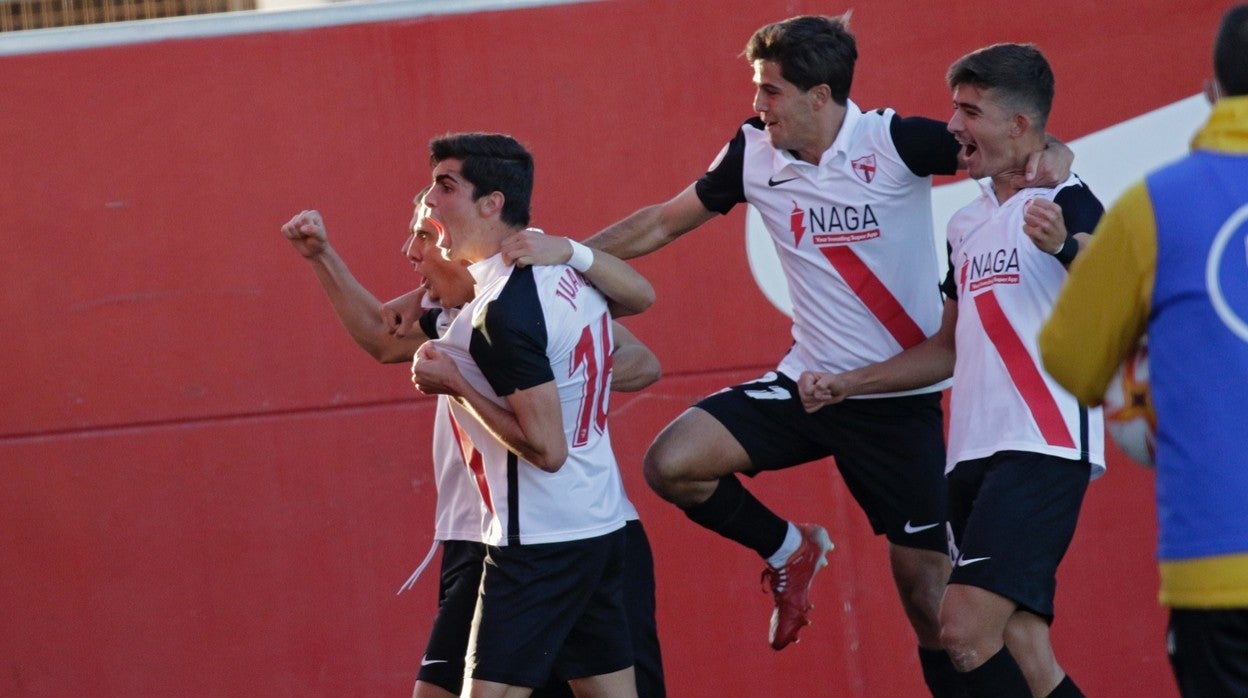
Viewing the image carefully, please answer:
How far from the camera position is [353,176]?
5582 millimetres

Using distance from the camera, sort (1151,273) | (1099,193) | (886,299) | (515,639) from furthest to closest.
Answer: (1099,193), (886,299), (515,639), (1151,273)

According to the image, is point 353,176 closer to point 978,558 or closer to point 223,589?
point 223,589

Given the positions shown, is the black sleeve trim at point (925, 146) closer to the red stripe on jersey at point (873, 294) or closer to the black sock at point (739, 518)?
the red stripe on jersey at point (873, 294)

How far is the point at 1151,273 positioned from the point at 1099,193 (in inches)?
124

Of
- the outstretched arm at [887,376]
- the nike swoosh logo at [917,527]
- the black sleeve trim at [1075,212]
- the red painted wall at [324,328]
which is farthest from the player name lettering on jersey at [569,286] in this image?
the red painted wall at [324,328]

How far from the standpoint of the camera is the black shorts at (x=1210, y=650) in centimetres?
255

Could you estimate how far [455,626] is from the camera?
4.08 meters

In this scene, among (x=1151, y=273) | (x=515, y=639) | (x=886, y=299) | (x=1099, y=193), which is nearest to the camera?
(x=1151, y=273)

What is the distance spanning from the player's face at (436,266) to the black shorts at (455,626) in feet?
2.10

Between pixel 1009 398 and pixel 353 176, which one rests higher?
pixel 353 176

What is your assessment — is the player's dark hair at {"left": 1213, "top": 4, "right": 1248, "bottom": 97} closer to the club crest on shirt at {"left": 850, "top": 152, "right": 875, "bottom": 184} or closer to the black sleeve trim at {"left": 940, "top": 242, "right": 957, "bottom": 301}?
the black sleeve trim at {"left": 940, "top": 242, "right": 957, "bottom": 301}

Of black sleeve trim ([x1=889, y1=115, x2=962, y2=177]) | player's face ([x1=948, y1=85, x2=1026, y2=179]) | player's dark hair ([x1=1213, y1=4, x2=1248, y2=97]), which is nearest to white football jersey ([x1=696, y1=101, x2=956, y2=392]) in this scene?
black sleeve trim ([x1=889, y1=115, x2=962, y2=177])

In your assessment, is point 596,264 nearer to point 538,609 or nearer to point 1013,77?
point 538,609

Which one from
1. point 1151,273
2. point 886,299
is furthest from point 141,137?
point 1151,273
